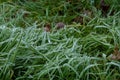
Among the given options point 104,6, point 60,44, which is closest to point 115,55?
point 60,44

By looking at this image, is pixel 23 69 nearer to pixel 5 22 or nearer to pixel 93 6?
pixel 5 22

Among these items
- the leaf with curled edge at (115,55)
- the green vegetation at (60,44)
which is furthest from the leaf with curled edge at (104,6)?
the leaf with curled edge at (115,55)

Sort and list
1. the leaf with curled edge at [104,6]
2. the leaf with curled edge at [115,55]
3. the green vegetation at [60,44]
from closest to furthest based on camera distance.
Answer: the green vegetation at [60,44], the leaf with curled edge at [115,55], the leaf with curled edge at [104,6]

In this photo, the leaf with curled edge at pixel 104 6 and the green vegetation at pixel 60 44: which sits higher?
the leaf with curled edge at pixel 104 6

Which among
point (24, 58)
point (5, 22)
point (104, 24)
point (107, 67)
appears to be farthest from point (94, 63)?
point (5, 22)

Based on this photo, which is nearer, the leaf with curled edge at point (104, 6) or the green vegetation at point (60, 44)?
the green vegetation at point (60, 44)

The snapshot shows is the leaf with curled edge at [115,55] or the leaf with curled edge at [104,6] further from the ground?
the leaf with curled edge at [104,6]

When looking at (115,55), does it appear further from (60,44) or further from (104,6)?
(104,6)

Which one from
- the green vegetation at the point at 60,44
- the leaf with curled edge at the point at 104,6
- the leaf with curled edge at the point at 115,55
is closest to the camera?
the green vegetation at the point at 60,44

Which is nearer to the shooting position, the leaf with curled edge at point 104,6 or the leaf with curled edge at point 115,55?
the leaf with curled edge at point 115,55

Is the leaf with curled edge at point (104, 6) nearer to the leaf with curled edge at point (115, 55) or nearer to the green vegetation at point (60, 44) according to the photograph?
Answer: the green vegetation at point (60, 44)
